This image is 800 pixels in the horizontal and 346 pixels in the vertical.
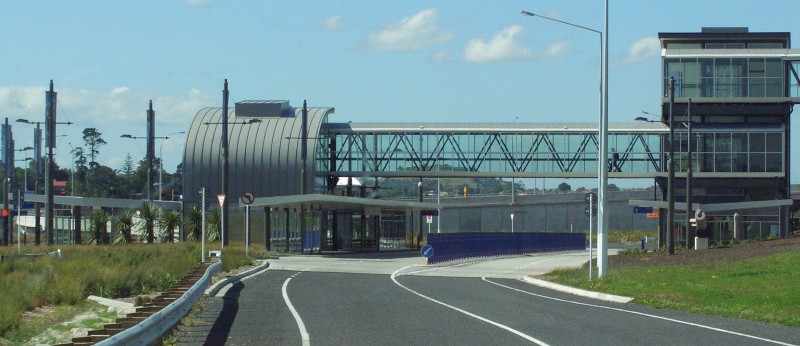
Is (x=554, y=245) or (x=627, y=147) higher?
(x=627, y=147)

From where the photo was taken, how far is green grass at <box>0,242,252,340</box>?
75.7 ft

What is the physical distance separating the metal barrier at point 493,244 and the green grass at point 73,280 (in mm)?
14945

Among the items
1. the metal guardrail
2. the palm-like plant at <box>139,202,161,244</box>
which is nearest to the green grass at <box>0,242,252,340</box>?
the metal guardrail

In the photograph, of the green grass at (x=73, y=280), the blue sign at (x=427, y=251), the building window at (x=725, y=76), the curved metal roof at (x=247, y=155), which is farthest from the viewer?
the curved metal roof at (x=247, y=155)

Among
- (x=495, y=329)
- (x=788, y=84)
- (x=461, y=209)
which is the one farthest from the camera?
(x=461, y=209)

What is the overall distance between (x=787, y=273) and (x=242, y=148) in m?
54.7

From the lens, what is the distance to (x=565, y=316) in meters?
20.5

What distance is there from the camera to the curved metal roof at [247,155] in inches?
3046

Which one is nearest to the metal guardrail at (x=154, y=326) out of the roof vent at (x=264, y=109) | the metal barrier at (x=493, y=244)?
the metal barrier at (x=493, y=244)

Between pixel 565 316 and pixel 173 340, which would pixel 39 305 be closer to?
pixel 173 340

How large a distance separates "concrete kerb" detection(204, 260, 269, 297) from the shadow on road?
36 cm

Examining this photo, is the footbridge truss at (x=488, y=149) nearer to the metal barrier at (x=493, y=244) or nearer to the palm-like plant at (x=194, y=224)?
the metal barrier at (x=493, y=244)

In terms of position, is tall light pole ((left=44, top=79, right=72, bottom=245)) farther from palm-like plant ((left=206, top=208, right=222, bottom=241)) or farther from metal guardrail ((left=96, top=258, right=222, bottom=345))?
metal guardrail ((left=96, top=258, right=222, bottom=345))

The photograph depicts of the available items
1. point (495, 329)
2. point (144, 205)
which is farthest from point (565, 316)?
point (144, 205)
